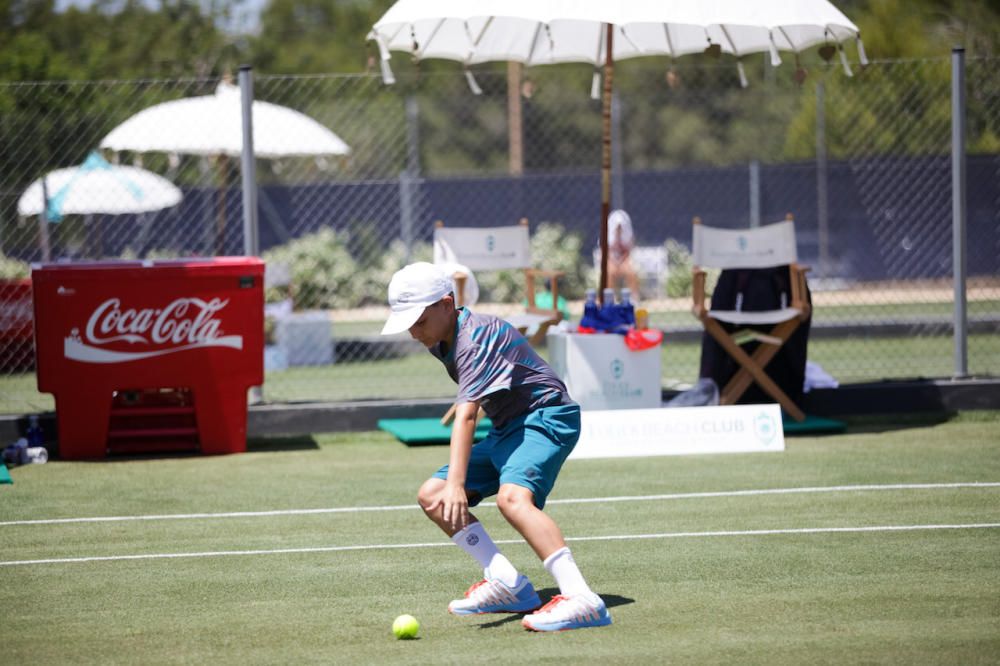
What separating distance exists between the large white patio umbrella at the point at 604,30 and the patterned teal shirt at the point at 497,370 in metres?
4.51

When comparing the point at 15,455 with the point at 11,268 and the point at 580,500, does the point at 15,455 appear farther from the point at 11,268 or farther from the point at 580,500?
the point at 11,268

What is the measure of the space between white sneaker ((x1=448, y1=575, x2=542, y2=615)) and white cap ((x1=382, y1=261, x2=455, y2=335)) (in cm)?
106

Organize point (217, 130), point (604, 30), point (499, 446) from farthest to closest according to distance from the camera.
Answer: point (217, 130), point (604, 30), point (499, 446)

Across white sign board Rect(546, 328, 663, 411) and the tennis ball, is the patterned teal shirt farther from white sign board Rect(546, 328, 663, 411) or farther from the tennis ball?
white sign board Rect(546, 328, 663, 411)

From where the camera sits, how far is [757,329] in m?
10.4

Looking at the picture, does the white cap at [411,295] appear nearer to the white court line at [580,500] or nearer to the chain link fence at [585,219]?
the white court line at [580,500]

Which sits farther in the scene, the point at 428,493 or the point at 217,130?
the point at 217,130

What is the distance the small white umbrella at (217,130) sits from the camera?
1516 cm

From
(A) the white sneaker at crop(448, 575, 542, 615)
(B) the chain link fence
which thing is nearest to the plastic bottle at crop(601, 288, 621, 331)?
(B) the chain link fence

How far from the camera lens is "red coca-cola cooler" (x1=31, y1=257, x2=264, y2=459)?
9258 mm

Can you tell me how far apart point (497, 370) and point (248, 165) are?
558 cm

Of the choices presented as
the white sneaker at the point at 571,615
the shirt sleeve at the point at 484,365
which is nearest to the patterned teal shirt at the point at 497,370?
the shirt sleeve at the point at 484,365

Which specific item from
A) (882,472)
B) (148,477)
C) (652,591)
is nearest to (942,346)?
(882,472)

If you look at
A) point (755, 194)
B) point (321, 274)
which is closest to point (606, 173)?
point (755, 194)
